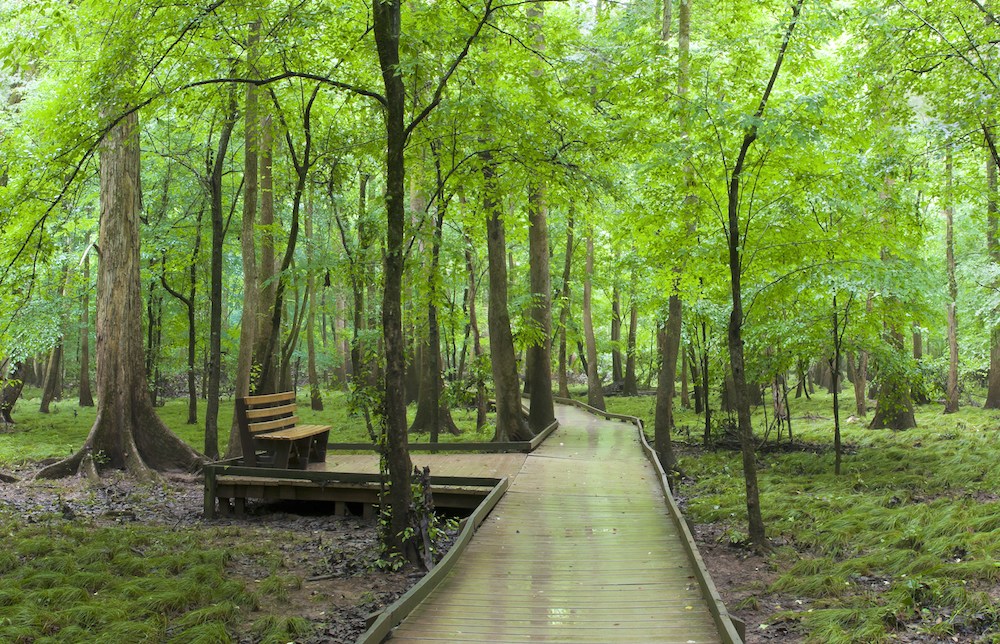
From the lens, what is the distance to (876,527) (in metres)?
7.73

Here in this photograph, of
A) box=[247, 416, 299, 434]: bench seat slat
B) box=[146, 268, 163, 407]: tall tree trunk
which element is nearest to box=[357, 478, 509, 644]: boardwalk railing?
box=[247, 416, 299, 434]: bench seat slat

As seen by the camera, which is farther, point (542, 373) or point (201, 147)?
point (201, 147)

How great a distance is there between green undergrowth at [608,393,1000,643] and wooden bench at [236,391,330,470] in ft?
18.7

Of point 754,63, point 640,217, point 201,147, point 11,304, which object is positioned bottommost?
point 11,304

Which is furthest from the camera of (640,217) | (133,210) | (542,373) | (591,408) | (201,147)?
(591,408)

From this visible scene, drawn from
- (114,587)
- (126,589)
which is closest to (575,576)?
(126,589)

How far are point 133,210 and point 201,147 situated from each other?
5921 mm

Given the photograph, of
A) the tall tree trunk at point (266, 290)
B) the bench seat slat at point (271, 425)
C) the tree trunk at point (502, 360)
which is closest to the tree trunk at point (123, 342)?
the tall tree trunk at point (266, 290)

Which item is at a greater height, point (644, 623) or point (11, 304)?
point (11, 304)

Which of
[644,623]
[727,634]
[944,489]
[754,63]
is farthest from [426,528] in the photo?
[944,489]

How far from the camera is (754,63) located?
7781 millimetres

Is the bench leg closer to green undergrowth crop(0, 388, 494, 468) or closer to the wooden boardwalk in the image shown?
green undergrowth crop(0, 388, 494, 468)

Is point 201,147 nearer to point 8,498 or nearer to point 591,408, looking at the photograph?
point 8,498

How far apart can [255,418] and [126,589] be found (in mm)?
3720
